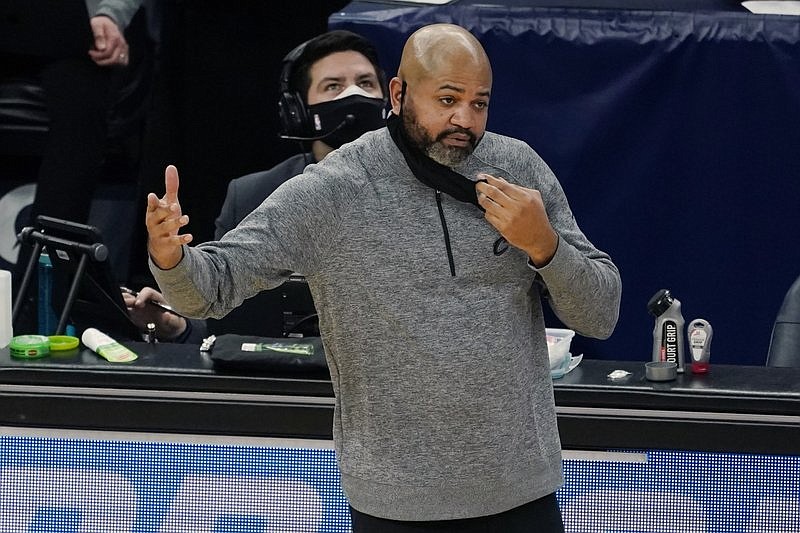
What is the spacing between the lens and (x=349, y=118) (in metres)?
3.93

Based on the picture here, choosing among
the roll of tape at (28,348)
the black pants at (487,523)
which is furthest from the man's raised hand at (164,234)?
the roll of tape at (28,348)

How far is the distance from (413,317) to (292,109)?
1849 mm

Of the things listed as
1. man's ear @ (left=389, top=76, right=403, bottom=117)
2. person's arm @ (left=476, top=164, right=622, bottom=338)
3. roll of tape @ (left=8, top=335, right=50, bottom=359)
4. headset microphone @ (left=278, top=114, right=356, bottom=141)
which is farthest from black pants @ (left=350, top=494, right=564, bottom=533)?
headset microphone @ (left=278, top=114, right=356, bottom=141)

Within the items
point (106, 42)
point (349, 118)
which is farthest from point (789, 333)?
point (106, 42)

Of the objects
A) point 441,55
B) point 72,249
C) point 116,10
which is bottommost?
point 72,249

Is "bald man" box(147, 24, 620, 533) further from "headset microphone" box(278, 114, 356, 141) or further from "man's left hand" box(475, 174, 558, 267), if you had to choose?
"headset microphone" box(278, 114, 356, 141)

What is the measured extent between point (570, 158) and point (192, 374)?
5.90 ft

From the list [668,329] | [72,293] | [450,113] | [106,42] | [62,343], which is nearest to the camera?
[450,113]

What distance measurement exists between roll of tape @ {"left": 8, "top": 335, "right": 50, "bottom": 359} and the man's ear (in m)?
1.44

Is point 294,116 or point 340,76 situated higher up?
point 340,76

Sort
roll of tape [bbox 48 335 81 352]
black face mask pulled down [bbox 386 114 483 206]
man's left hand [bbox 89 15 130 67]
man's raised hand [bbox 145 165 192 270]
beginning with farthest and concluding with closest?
man's left hand [bbox 89 15 130 67] → roll of tape [bbox 48 335 81 352] → black face mask pulled down [bbox 386 114 483 206] → man's raised hand [bbox 145 165 192 270]

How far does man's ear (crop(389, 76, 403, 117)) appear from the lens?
2.41 meters

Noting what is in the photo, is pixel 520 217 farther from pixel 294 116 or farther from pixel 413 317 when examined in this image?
pixel 294 116

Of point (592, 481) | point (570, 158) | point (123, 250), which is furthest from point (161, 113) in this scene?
point (592, 481)
